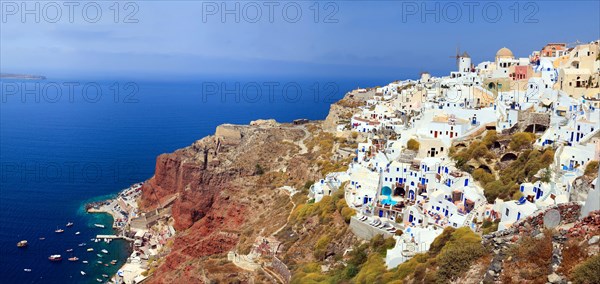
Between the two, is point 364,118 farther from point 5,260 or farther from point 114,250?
point 5,260

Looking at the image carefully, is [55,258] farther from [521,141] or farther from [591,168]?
[591,168]

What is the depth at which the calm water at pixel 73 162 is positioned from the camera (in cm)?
5091

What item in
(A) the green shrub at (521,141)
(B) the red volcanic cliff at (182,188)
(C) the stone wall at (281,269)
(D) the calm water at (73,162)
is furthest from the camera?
(B) the red volcanic cliff at (182,188)

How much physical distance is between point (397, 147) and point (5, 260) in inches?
1562

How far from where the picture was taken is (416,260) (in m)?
21.0

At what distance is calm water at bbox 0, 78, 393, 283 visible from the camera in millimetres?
50906

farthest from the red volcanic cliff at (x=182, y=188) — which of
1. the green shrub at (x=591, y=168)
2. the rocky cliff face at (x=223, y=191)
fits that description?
the green shrub at (x=591, y=168)

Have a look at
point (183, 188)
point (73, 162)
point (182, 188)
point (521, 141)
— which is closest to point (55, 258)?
point (183, 188)

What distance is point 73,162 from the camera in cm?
9475

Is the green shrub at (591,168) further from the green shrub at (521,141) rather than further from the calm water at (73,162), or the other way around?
the calm water at (73,162)

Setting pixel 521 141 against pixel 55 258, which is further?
pixel 55 258

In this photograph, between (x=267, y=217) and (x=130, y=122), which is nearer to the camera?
(x=267, y=217)

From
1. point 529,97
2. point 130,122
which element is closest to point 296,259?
point 529,97

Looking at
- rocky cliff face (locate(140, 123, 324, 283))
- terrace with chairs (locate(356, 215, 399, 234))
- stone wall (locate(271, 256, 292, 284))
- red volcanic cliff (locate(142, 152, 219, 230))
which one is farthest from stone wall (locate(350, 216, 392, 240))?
red volcanic cliff (locate(142, 152, 219, 230))
